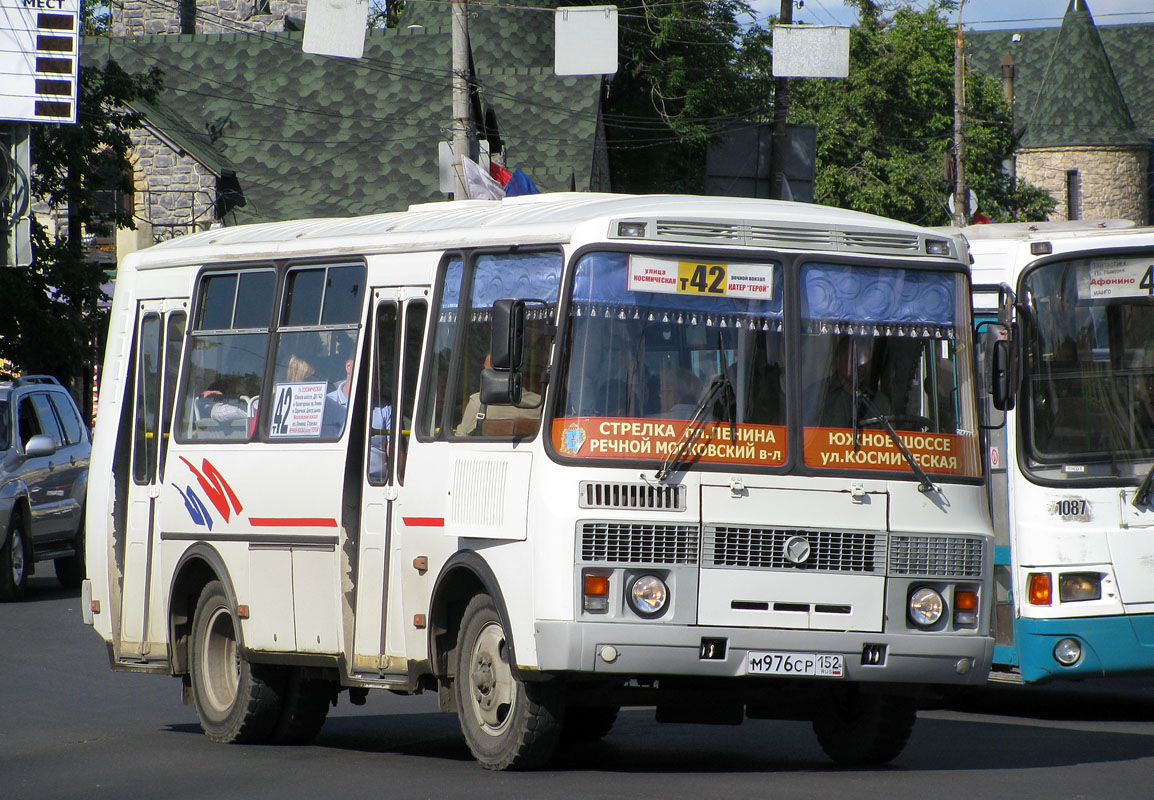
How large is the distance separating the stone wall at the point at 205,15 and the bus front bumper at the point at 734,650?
47.1 metres

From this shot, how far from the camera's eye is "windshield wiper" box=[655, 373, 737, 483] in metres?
9.05

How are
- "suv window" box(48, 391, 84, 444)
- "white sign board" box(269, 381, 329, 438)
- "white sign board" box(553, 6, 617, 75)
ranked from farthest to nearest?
"white sign board" box(553, 6, 617, 75), "suv window" box(48, 391, 84, 444), "white sign board" box(269, 381, 329, 438)

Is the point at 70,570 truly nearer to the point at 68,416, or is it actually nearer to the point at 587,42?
the point at 68,416

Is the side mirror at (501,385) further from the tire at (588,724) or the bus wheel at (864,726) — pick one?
the tire at (588,724)

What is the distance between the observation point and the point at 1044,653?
1147 cm

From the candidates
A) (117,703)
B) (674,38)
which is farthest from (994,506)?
(674,38)

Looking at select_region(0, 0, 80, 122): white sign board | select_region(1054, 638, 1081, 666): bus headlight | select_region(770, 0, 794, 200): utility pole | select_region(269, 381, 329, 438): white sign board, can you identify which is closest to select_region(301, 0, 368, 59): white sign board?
select_region(0, 0, 80, 122): white sign board

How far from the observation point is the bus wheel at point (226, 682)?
37.2 ft

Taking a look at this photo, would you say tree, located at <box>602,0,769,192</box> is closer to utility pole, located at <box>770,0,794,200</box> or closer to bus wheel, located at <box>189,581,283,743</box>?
utility pole, located at <box>770,0,794,200</box>

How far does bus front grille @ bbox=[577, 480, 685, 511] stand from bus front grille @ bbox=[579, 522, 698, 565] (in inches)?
3.2

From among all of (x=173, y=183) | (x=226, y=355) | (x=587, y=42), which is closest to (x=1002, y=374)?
(x=226, y=355)

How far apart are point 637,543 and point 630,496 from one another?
20 cm

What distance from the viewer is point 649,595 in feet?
29.6

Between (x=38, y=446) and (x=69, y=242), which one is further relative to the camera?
(x=69, y=242)
